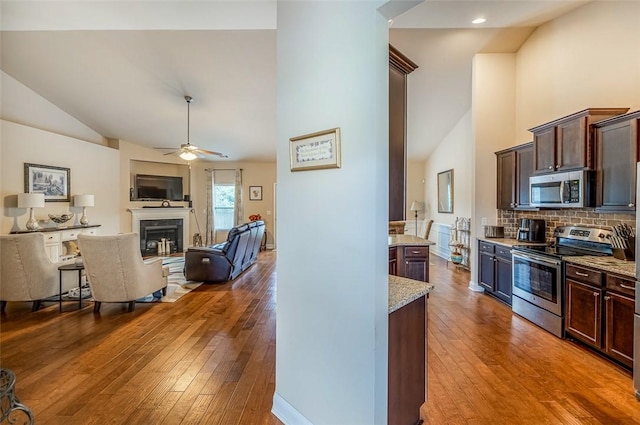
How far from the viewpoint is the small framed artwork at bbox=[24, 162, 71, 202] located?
5527 mm

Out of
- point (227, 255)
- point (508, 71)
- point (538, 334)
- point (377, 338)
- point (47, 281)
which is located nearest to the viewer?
point (377, 338)

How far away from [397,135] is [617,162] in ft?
8.57

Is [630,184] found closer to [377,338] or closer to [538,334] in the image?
[538,334]

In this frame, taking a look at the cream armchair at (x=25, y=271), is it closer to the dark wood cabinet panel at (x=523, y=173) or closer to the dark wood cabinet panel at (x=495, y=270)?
the dark wood cabinet panel at (x=495, y=270)

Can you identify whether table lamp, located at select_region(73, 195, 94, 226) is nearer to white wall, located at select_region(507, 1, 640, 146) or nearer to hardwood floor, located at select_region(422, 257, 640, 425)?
hardwood floor, located at select_region(422, 257, 640, 425)

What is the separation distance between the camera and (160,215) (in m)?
8.53

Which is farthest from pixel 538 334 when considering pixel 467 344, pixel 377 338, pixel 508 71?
pixel 508 71

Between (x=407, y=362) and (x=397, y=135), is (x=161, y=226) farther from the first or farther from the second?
(x=407, y=362)

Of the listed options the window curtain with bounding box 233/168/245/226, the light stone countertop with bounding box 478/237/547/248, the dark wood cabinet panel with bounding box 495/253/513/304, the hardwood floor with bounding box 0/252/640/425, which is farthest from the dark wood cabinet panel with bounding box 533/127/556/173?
the window curtain with bounding box 233/168/245/226

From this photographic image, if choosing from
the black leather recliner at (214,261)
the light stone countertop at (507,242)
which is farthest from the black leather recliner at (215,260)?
the light stone countertop at (507,242)

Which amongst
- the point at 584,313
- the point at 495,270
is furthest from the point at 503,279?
the point at 584,313

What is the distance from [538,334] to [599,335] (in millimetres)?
628

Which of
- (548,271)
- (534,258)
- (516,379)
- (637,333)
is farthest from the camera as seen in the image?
(534,258)

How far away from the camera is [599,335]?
106 inches
